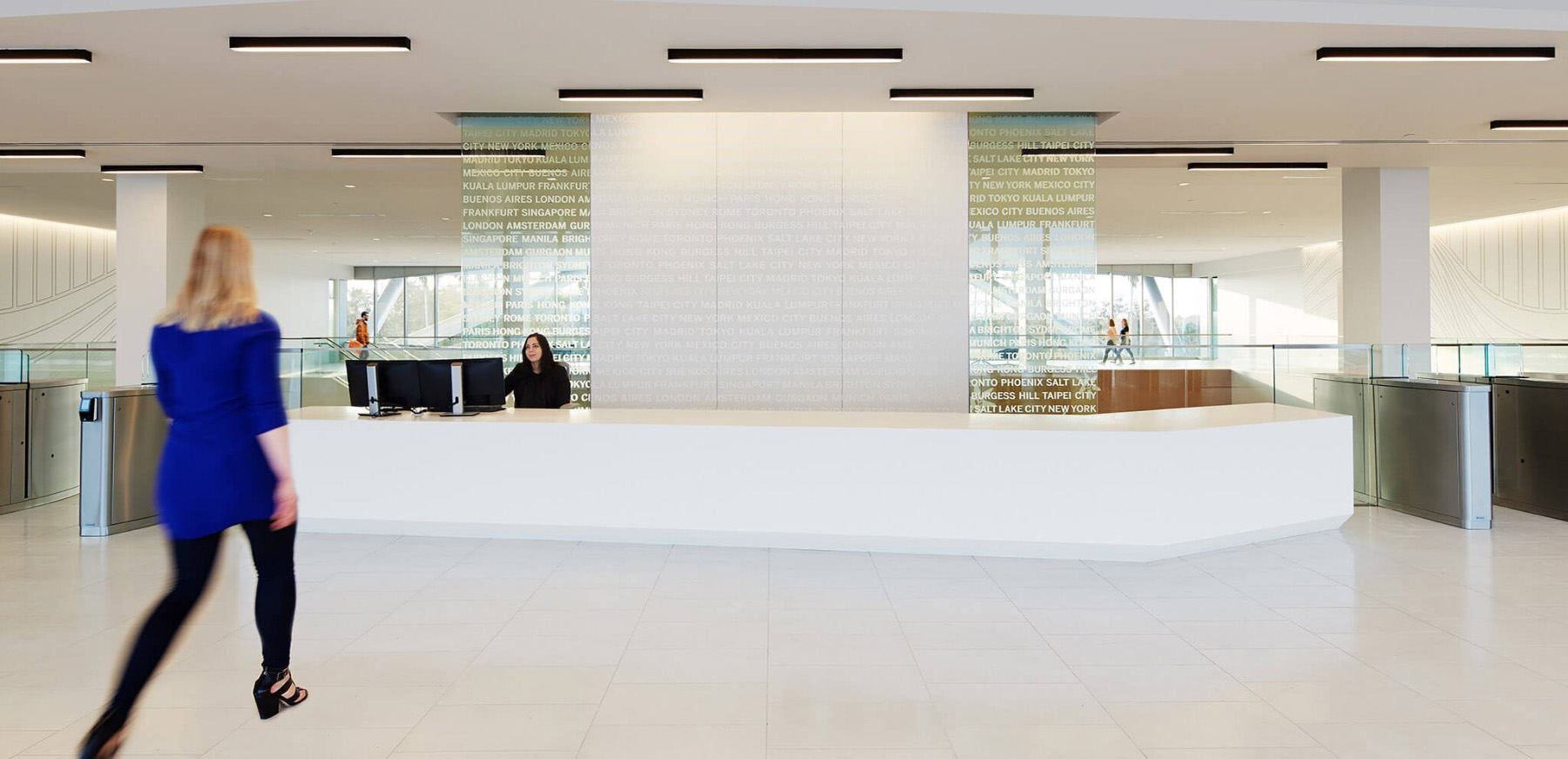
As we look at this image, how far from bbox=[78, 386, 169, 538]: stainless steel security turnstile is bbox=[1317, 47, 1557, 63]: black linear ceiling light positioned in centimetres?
801

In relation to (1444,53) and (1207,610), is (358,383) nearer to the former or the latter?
(1207,610)

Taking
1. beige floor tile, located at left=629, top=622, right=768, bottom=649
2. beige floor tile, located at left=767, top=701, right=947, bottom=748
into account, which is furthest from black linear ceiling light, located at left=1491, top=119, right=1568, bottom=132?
beige floor tile, located at left=767, top=701, right=947, bottom=748

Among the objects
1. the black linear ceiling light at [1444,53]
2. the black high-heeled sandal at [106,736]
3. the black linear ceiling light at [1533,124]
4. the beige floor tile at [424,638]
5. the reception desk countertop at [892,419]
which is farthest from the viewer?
the black linear ceiling light at [1533,124]

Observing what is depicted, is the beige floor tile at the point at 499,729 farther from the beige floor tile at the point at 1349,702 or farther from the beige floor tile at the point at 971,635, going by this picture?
the beige floor tile at the point at 1349,702

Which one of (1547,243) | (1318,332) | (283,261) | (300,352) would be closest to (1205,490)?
(300,352)

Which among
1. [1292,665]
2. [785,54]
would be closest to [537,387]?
[785,54]

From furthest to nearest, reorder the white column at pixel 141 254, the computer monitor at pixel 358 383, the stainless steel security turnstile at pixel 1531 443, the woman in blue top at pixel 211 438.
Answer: the white column at pixel 141 254 < the stainless steel security turnstile at pixel 1531 443 < the computer monitor at pixel 358 383 < the woman in blue top at pixel 211 438

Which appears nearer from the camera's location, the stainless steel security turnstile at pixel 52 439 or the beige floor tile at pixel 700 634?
the beige floor tile at pixel 700 634

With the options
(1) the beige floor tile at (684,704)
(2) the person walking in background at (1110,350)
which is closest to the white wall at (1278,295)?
(2) the person walking in background at (1110,350)

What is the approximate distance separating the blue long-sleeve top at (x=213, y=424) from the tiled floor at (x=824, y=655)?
0.73m

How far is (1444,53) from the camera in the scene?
591 centimetres

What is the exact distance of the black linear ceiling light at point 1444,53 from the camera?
19.4 feet

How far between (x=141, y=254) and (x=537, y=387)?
692 cm

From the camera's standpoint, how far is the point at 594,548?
Result: 5688 millimetres
